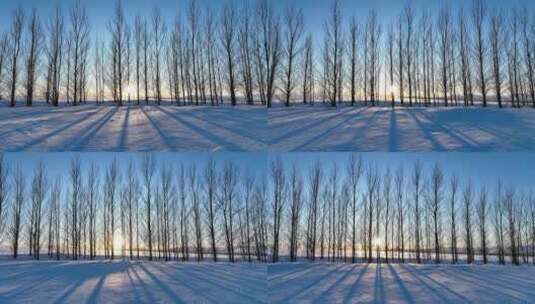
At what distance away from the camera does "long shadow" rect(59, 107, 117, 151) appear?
9.22 meters

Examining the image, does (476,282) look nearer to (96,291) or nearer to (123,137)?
(96,291)

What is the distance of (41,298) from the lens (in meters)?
7.87

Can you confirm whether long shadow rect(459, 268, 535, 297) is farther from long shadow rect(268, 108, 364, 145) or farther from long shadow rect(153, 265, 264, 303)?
long shadow rect(153, 265, 264, 303)

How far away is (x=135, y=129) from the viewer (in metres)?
11.0

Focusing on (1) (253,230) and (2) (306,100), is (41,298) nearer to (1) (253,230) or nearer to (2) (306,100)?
(1) (253,230)

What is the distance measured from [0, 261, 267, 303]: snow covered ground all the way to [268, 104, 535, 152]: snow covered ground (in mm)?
3184

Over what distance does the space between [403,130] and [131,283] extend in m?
7.56

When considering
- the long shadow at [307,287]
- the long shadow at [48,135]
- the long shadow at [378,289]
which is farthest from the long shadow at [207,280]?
the long shadow at [48,135]

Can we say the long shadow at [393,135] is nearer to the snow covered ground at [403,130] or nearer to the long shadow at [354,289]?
the snow covered ground at [403,130]

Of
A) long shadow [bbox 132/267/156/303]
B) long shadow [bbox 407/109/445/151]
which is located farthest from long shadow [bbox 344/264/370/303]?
long shadow [bbox 132/267/156/303]

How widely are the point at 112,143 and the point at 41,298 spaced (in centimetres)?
339

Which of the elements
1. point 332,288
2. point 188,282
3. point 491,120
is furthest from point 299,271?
point 491,120

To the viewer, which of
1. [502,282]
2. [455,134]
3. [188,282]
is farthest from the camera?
[455,134]

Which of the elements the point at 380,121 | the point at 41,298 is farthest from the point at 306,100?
the point at 41,298
